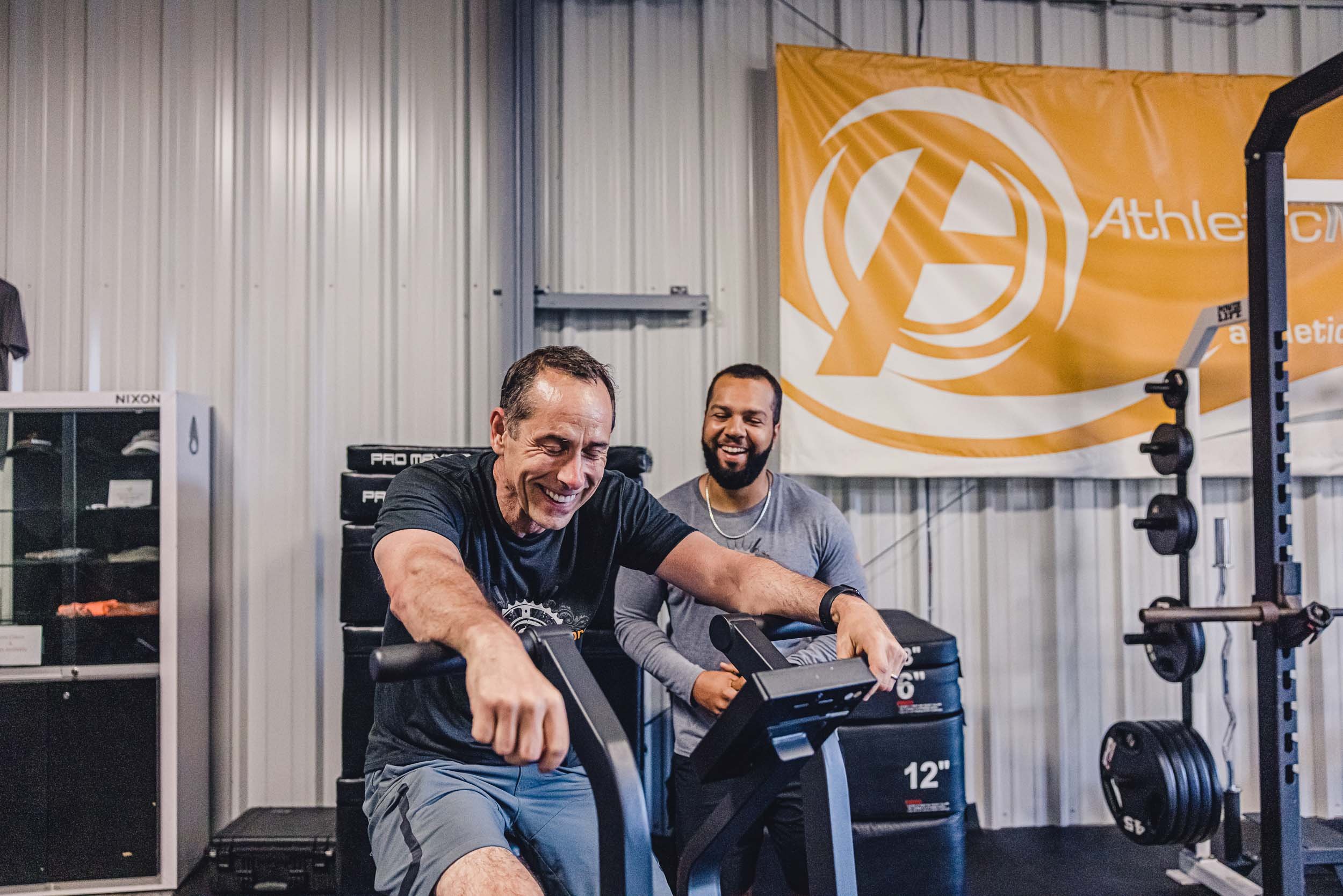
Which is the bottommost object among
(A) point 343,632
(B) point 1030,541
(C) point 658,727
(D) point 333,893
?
(D) point 333,893

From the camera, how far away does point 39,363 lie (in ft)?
10.6

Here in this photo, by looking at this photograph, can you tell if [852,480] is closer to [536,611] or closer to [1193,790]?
[1193,790]

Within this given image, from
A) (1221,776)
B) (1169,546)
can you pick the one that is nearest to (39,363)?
(1169,546)

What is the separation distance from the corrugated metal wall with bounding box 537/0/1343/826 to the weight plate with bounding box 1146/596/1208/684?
57 centimetres

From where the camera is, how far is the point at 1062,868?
9.75 feet

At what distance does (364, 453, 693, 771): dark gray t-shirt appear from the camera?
1.50m

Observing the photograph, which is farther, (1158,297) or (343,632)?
(1158,297)

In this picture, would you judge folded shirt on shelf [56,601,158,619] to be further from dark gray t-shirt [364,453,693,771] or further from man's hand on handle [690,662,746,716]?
man's hand on handle [690,662,746,716]

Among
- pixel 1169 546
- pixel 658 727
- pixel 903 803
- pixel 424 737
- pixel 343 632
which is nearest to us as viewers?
pixel 424 737

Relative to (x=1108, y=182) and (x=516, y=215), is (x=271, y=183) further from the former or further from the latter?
(x=1108, y=182)

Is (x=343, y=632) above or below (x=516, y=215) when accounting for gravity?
below

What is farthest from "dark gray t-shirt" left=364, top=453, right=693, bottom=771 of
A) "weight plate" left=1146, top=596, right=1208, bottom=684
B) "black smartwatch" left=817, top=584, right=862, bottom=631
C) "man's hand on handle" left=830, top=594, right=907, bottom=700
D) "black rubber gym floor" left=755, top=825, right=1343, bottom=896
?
"weight plate" left=1146, top=596, right=1208, bottom=684

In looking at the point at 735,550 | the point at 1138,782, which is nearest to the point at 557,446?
the point at 735,550

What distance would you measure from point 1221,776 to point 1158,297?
2023 millimetres
